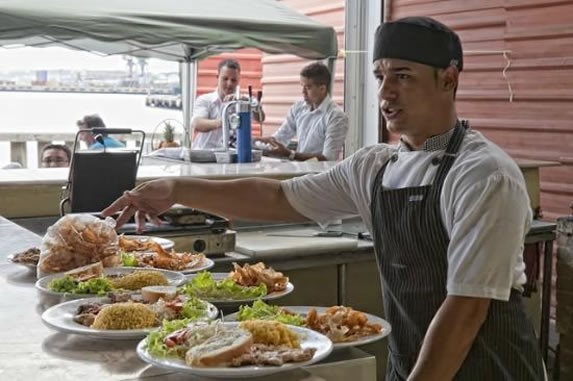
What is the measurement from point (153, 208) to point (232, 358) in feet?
3.13

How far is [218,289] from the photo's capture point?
2.15 metres

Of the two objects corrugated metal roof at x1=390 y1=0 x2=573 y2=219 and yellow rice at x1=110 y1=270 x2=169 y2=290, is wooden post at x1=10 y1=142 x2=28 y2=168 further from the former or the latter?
yellow rice at x1=110 y1=270 x2=169 y2=290

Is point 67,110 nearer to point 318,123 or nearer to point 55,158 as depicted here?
point 55,158

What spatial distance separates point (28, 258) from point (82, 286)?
40 centimetres

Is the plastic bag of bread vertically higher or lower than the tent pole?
lower

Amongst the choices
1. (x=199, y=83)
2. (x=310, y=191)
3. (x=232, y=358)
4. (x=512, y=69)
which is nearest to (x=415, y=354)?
(x=310, y=191)

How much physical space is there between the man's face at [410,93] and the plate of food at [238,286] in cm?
58

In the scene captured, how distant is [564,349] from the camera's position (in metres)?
4.31

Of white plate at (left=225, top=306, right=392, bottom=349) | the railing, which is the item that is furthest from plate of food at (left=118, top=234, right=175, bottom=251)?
the railing

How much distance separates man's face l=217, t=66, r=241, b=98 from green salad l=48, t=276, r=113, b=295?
5.14 meters

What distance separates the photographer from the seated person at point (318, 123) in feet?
21.6

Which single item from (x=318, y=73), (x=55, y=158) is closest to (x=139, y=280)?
(x=55, y=158)

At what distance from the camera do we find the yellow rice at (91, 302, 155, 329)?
1.74 metres

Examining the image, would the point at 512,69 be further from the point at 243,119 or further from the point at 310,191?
the point at 310,191
